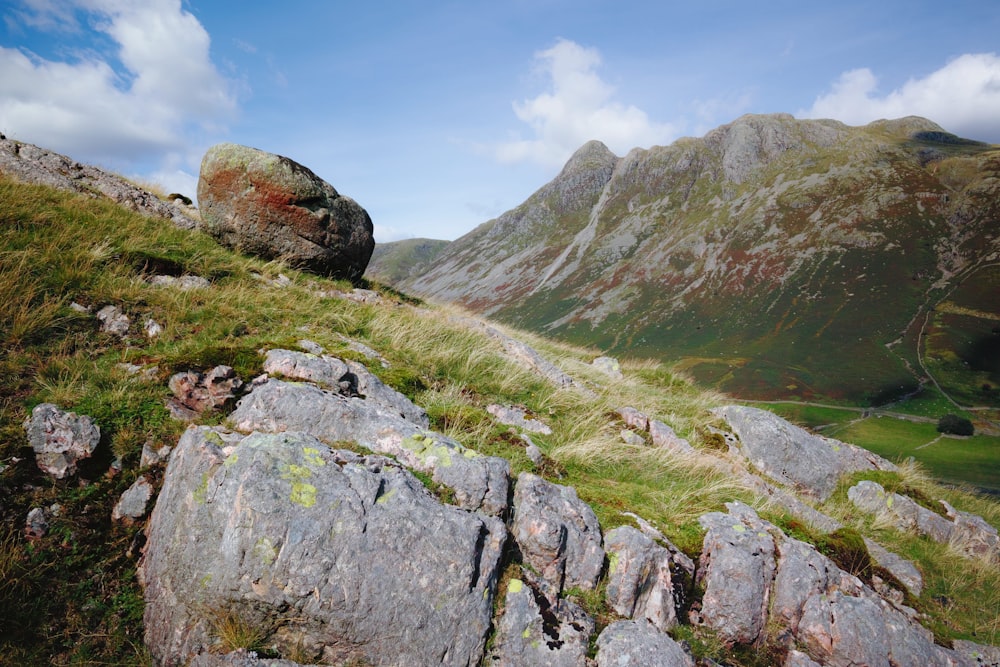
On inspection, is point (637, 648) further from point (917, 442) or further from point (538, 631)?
point (917, 442)

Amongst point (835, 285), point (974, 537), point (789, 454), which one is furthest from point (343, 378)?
point (835, 285)

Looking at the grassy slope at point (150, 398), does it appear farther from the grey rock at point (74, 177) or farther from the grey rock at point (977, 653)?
the grey rock at point (74, 177)

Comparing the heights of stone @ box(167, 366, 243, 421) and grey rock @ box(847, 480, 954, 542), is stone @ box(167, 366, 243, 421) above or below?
above

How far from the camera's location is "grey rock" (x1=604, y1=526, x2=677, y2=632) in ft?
17.0

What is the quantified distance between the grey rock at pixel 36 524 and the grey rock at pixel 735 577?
7.17 m

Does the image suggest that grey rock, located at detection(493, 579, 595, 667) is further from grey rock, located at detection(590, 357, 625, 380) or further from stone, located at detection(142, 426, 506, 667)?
grey rock, located at detection(590, 357, 625, 380)

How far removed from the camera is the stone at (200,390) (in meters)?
5.90

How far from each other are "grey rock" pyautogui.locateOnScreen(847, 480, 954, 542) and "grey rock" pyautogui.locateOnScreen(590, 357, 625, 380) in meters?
7.57

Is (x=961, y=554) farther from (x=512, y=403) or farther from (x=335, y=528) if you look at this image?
(x=335, y=528)

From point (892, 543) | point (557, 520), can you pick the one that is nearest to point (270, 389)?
point (557, 520)

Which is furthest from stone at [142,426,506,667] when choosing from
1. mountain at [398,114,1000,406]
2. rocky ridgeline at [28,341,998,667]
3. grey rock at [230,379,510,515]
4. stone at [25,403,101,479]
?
mountain at [398,114,1000,406]

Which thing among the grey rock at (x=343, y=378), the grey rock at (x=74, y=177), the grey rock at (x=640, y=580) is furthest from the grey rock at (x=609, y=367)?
the grey rock at (x=74, y=177)

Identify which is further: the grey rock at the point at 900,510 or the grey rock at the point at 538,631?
the grey rock at the point at 900,510

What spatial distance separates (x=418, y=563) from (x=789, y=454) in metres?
10.8
